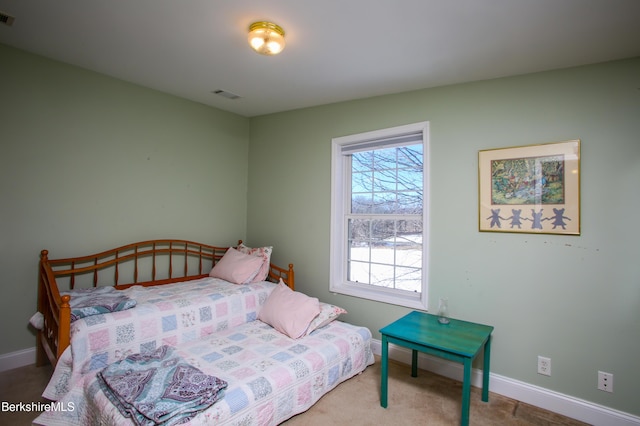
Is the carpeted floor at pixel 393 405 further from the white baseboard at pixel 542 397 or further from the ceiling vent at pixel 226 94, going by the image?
the ceiling vent at pixel 226 94

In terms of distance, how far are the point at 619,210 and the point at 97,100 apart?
4.21 m

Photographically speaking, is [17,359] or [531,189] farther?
[17,359]

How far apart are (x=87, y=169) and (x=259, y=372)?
2.38 meters

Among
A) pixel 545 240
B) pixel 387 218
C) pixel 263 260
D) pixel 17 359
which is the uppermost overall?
pixel 387 218

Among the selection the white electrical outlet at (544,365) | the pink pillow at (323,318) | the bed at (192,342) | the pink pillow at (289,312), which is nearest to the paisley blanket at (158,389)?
the bed at (192,342)

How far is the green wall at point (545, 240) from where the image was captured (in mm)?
2088

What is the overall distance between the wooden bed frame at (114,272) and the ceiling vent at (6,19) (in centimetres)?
165

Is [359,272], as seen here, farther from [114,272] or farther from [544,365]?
[114,272]

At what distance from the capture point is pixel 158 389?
170 centimetres

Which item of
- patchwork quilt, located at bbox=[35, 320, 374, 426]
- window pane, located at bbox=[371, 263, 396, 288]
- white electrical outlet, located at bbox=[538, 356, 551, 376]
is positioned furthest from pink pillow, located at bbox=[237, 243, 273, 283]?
white electrical outlet, located at bbox=[538, 356, 551, 376]

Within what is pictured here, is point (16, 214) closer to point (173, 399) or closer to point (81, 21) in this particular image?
point (81, 21)

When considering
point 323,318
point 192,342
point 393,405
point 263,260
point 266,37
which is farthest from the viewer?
point 263,260

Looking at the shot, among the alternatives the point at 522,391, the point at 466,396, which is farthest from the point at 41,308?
the point at 522,391

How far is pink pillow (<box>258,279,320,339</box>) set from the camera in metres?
2.61
